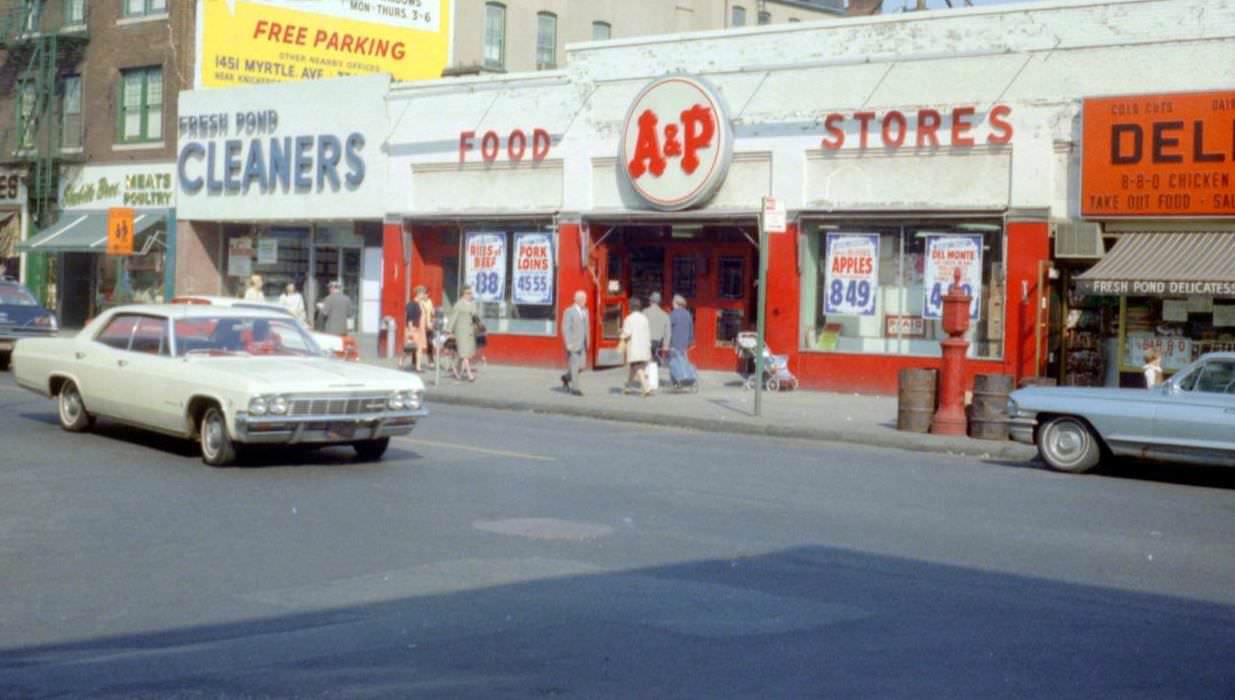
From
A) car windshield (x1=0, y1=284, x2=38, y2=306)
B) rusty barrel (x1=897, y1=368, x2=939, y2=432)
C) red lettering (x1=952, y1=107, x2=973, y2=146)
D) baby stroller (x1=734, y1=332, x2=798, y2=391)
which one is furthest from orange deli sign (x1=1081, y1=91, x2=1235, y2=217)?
car windshield (x1=0, y1=284, x2=38, y2=306)

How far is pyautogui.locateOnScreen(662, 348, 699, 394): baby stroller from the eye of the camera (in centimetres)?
2575

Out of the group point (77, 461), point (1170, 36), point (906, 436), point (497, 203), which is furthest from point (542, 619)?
point (497, 203)

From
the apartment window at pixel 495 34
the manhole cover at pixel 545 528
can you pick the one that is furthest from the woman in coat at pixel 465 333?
the apartment window at pixel 495 34

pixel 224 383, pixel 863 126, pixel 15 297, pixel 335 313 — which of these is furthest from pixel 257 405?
pixel 335 313

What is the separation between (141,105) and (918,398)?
2668cm

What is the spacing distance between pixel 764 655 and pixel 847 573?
2.38m

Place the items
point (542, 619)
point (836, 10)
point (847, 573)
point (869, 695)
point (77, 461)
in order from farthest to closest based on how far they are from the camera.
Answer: point (836, 10), point (77, 461), point (847, 573), point (542, 619), point (869, 695)

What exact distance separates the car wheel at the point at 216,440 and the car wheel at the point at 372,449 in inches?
56.6

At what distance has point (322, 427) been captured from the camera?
13.8 meters

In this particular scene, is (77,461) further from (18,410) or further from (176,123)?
(176,123)

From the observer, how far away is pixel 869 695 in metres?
6.61

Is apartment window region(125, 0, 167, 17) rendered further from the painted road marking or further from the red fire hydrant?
the red fire hydrant

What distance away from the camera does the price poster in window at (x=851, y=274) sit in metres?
25.9

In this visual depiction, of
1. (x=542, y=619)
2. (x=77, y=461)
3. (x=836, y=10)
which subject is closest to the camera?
(x=542, y=619)
